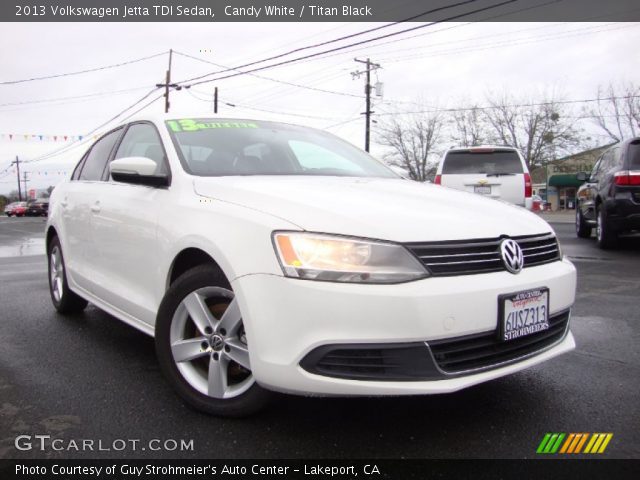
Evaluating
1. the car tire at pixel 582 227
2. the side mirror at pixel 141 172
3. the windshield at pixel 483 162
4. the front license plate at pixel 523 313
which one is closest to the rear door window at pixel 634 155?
the windshield at pixel 483 162

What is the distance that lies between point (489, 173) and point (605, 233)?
214cm

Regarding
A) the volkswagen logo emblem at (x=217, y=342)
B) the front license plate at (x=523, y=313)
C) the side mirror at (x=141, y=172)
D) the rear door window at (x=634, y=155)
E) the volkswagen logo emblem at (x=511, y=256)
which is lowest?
the volkswagen logo emblem at (x=217, y=342)

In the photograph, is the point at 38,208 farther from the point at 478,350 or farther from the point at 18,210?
the point at 478,350

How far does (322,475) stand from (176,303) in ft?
3.52

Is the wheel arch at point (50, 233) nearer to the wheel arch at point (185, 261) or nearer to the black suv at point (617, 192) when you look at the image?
the wheel arch at point (185, 261)

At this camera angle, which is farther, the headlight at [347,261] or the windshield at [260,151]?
the windshield at [260,151]

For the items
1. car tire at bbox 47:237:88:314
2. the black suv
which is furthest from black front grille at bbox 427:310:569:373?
the black suv

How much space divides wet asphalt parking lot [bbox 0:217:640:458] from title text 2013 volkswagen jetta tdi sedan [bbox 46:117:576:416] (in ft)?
0.64

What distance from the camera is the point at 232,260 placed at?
2260 mm

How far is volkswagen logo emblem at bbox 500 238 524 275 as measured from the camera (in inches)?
89.5

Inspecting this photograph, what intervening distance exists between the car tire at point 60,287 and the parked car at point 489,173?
22.0 ft

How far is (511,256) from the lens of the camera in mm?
2309

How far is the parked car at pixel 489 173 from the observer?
938 cm

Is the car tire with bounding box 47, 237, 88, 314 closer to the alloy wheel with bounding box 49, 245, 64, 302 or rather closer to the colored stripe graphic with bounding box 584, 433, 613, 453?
the alloy wheel with bounding box 49, 245, 64, 302
